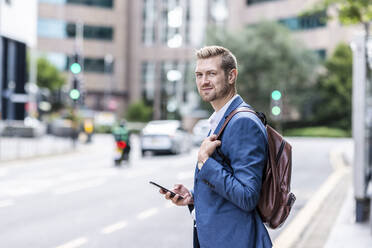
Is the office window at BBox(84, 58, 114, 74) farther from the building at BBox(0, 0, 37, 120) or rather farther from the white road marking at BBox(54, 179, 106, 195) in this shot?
the white road marking at BBox(54, 179, 106, 195)

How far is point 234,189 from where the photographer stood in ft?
8.12

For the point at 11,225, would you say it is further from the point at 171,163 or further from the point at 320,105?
the point at 320,105

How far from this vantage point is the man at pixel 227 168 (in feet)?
8.16

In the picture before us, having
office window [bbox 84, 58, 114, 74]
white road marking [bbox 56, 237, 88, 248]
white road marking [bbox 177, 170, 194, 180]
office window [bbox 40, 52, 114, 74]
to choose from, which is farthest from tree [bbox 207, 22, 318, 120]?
white road marking [bbox 56, 237, 88, 248]

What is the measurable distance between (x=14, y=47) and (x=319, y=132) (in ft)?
85.6

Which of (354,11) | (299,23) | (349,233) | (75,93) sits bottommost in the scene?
(349,233)

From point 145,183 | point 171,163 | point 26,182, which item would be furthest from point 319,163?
point 26,182

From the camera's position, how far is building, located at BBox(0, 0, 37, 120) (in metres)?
30.2

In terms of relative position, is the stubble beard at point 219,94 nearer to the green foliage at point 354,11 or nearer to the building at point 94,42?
the green foliage at point 354,11

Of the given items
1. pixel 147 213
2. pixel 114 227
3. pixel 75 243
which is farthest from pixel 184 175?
pixel 75 243

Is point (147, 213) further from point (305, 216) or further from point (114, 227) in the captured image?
point (305, 216)

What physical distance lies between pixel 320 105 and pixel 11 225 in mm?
46890

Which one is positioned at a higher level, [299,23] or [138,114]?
[299,23]

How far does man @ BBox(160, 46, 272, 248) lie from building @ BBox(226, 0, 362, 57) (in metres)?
50.1
